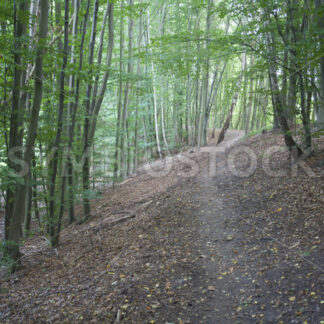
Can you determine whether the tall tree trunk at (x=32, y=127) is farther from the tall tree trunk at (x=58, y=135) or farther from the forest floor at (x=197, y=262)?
the forest floor at (x=197, y=262)

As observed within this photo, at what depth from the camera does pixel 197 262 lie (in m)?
4.67

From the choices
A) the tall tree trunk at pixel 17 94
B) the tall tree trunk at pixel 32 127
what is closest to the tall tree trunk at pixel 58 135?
the tall tree trunk at pixel 32 127

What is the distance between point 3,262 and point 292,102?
7822mm

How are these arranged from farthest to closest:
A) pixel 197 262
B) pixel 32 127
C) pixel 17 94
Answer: pixel 17 94 < pixel 32 127 < pixel 197 262

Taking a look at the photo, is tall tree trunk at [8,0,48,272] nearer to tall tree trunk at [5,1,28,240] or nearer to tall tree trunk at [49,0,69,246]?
tall tree trunk at [5,1,28,240]

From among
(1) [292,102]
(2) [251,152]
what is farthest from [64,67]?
(2) [251,152]

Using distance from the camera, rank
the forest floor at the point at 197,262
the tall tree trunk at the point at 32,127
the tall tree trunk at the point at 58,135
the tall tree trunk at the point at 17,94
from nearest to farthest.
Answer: the forest floor at the point at 197,262 → the tall tree trunk at the point at 32,127 → the tall tree trunk at the point at 17,94 → the tall tree trunk at the point at 58,135

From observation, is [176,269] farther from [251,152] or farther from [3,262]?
[251,152]

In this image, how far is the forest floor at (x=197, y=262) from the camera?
3486 millimetres

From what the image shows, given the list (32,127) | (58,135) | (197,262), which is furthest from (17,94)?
(197,262)

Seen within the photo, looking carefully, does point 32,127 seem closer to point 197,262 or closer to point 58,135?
point 58,135

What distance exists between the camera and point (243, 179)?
812 centimetres

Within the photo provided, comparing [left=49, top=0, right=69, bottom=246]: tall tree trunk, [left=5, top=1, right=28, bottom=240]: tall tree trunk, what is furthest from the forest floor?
[left=5, top=1, right=28, bottom=240]: tall tree trunk

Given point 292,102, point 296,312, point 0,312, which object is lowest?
point 0,312
